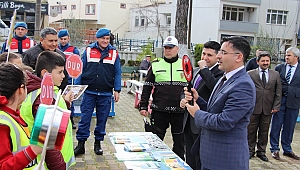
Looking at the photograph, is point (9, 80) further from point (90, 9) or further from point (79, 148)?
point (90, 9)

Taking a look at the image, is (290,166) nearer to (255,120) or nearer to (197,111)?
(255,120)

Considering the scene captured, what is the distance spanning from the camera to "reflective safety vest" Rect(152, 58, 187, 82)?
171 inches

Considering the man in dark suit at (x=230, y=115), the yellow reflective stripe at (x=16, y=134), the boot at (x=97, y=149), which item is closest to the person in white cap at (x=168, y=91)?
the boot at (x=97, y=149)

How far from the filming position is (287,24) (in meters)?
32.1

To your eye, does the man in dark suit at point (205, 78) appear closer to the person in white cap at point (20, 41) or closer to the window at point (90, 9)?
the person in white cap at point (20, 41)

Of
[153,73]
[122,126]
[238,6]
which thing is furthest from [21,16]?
[153,73]

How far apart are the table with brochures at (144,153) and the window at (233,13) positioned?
94.9 ft

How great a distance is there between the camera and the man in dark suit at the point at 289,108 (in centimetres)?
579

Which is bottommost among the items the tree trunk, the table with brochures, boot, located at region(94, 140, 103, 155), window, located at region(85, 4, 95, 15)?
boot, located at region(94, 140, 103, 155)

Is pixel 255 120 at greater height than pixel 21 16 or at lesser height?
lesser

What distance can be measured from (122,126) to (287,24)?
29.8 meters

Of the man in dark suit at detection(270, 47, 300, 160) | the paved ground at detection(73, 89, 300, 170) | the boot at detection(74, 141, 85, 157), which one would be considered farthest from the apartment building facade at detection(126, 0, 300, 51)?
the boot at detection(74, 141, 85, 157)

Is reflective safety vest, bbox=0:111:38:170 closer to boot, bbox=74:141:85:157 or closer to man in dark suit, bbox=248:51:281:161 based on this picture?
boot, bbox=74:141:85:157

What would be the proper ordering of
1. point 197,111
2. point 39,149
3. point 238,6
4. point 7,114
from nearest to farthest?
point 39,149, point 7,114, point 197,111, point 238,6
